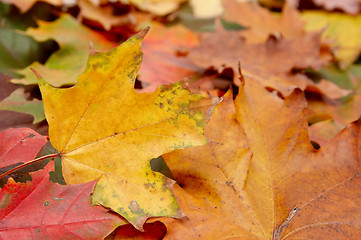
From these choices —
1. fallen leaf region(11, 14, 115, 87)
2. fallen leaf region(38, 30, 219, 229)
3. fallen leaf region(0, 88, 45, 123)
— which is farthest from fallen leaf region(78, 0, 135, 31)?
fallen leaf region(38, 30, 219, 229)

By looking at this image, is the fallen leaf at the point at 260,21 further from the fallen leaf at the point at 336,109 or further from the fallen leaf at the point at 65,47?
the fallen leaf at the point at 65,47

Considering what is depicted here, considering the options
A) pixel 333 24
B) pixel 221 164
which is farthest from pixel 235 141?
pixel 333 24

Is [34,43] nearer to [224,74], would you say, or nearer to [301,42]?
[224,74]

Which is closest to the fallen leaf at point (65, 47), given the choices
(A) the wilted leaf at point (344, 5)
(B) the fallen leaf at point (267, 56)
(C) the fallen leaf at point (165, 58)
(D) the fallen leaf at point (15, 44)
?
(D) the fallen leaf at point (15, 44)

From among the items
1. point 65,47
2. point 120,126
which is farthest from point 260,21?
point 120,126

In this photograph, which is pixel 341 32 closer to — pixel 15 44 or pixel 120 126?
pixel 120 126

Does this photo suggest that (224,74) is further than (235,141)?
Yes
